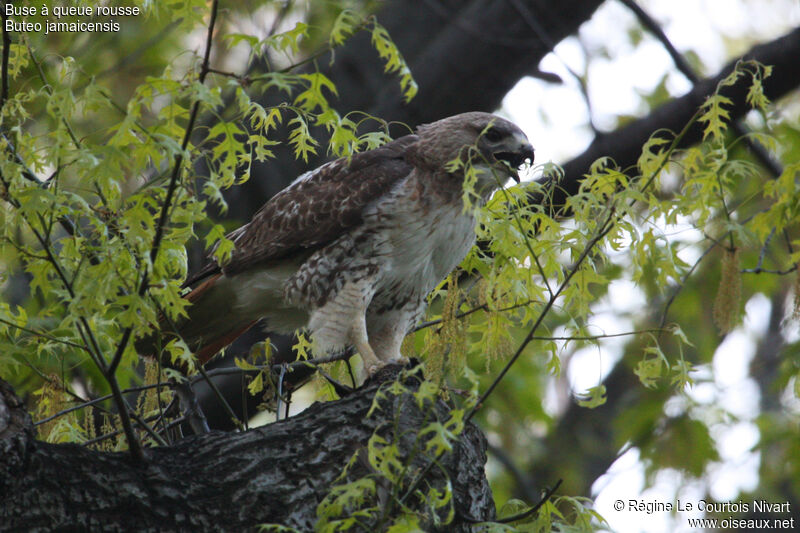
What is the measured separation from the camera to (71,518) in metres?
2.36

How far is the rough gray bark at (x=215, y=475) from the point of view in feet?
7.67

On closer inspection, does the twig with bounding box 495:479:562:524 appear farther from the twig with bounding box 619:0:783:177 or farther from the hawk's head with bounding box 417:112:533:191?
the twig with bounding box 619:0:783:177

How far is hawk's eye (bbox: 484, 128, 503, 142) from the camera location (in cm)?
387

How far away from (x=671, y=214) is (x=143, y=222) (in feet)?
6.08

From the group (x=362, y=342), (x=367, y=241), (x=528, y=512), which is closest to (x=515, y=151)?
(x=367, y=241)

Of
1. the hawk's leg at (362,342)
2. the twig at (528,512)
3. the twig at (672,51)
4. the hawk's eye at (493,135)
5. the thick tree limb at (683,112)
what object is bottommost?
the twig at (528,512)

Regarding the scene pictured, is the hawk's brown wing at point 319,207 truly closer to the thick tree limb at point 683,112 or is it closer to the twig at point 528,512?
the twig at point 528,512

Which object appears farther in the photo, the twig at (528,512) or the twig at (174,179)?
the twig at (528,512)

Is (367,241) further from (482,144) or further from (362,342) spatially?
(482,144)

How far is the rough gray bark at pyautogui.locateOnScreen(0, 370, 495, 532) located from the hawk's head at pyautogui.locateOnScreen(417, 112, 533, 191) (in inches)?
47.1

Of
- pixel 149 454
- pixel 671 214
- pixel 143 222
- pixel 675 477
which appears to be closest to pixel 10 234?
pixel 143 222

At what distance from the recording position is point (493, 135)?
3889 millimetres

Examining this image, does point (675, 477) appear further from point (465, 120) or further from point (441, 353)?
Result: point (441, 353)

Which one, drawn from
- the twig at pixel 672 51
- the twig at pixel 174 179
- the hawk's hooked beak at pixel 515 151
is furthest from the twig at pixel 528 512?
the twig at pixel 672 51
